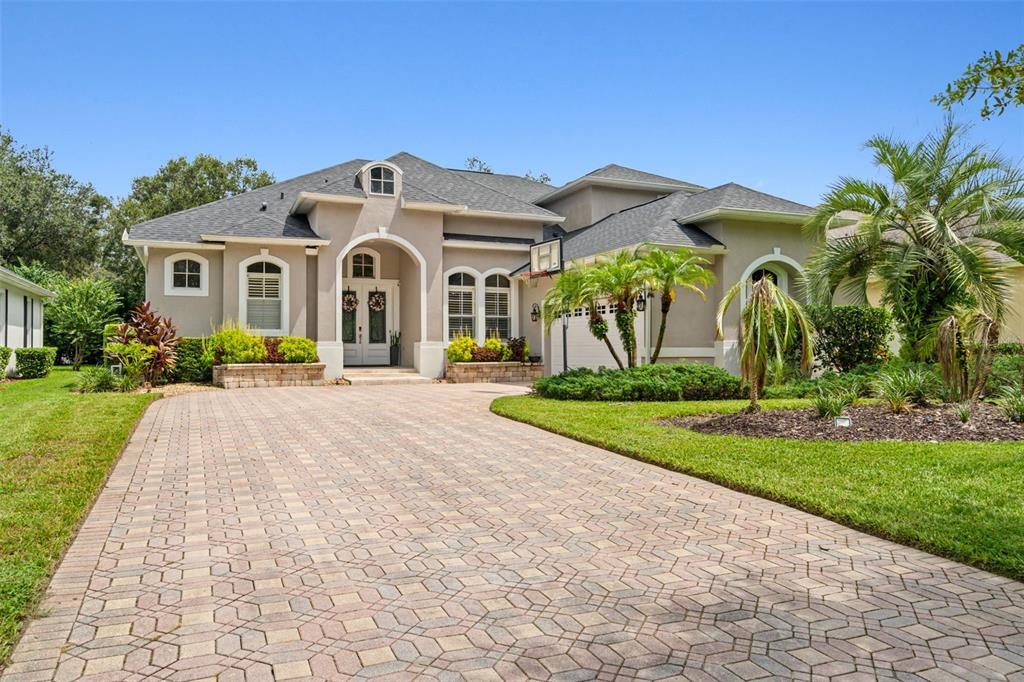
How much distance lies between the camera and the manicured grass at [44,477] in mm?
3648

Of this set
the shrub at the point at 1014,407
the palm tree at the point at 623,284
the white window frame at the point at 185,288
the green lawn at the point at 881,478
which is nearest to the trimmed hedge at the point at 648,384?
the palm tree at the point at 623,284

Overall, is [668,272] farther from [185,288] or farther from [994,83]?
[185,288]

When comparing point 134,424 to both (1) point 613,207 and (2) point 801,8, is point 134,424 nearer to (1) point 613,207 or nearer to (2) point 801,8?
(2) point 801,8

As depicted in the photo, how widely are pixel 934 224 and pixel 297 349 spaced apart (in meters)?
14.5

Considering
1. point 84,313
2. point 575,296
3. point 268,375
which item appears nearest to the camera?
point 575,296

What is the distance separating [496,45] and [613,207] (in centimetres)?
996

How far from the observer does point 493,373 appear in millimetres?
19469

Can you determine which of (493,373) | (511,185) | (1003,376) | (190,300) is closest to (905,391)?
(1003,376)

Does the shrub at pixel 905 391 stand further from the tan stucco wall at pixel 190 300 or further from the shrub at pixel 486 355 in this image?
the tan stucco wall at pixel 190 300

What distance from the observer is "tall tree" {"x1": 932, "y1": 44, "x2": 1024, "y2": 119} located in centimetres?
343

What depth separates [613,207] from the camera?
22.6m

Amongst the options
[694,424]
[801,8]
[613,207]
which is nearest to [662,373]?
[694,424]

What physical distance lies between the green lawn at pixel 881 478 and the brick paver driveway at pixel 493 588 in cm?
21

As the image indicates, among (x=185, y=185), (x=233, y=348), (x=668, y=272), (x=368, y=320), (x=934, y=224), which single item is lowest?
(x=233, y=348)
